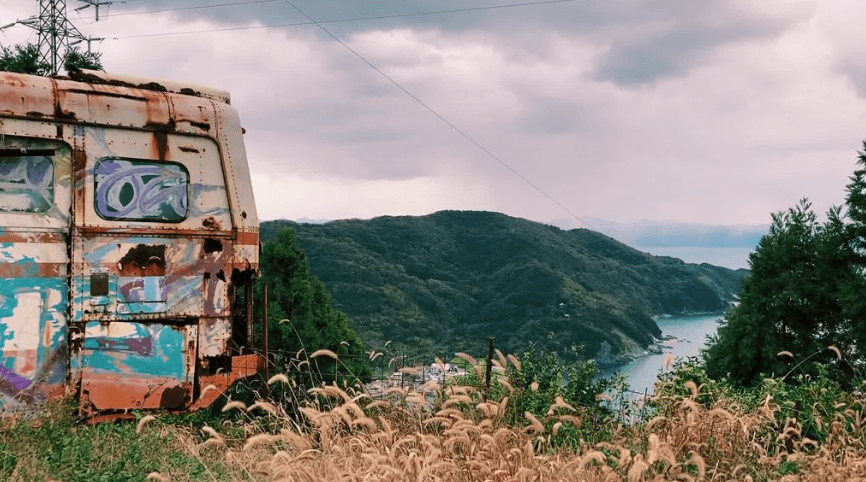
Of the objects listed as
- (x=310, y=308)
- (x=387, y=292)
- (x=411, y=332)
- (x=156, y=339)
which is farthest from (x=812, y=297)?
(x=387, y=292)

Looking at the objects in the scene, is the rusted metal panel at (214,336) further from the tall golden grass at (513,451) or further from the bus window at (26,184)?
the bus window at (26,184)

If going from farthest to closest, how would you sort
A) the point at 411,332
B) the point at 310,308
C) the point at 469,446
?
1. the point at 411,332
2. the point at 310,308
3. the point at 469,446

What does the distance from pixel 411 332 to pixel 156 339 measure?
95198 millimetres

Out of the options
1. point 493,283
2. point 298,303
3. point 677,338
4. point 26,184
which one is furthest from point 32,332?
point 493,283

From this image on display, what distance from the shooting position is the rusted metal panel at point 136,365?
6660 millimetres

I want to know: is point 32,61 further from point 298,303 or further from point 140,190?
point 140,190

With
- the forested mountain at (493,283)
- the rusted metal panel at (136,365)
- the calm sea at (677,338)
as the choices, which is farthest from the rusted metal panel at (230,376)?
the calm sea at (677,338)

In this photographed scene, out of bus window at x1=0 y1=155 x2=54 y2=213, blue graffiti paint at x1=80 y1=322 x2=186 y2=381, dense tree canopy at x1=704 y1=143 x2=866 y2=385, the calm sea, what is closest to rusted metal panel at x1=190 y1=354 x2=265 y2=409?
blue graffiti paint at x1=80 y1=322 x2=186 y2=381

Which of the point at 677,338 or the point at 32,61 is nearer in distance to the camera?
the point at 32,61

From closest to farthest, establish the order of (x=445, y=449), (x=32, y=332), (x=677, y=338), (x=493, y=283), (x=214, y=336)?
(x=445, y=449) → (x=32, y=332) → (x=214, y=336) → (x=677, y=338) → (x=493, y=283)

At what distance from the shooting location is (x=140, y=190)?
703 centimetres

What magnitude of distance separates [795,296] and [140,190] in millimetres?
26477

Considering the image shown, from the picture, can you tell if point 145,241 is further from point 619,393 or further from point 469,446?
point 619,393

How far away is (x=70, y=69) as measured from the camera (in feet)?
23.3
